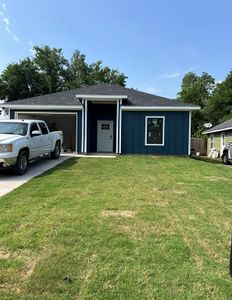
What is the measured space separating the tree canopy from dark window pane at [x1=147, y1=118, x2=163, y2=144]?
26863 millimetres

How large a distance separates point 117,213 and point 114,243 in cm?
136

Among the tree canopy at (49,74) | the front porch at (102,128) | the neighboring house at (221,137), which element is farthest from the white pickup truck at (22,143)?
the tree canopy at (49,74)

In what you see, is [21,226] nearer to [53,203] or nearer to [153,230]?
[53,203]

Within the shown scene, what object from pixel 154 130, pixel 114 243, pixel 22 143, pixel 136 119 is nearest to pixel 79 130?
pixel 136 119

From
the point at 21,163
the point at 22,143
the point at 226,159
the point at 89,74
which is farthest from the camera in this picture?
the point at 89,74

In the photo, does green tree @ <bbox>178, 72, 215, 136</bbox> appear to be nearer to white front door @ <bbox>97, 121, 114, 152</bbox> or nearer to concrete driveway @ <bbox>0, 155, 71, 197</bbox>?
white front door @ <bbox>97, 121, 114, 152</bbox>

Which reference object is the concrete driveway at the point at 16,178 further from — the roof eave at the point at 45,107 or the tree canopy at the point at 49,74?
the tree canopy at the point at 49,74

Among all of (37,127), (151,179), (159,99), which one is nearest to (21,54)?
(159,99)

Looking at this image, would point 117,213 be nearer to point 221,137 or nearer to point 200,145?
point 221,137

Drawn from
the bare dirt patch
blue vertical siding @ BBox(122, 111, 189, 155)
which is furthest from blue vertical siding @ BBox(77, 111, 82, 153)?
the bare dirt patch

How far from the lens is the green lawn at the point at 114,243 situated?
3080 mm

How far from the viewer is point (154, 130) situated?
1702 centimetres

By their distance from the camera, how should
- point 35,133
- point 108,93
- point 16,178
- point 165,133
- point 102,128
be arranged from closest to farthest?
point 16,178 → point 35,133 → point 165,133 → point 108,93 → point 102,128

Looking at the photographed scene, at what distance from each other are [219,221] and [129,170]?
580cm
